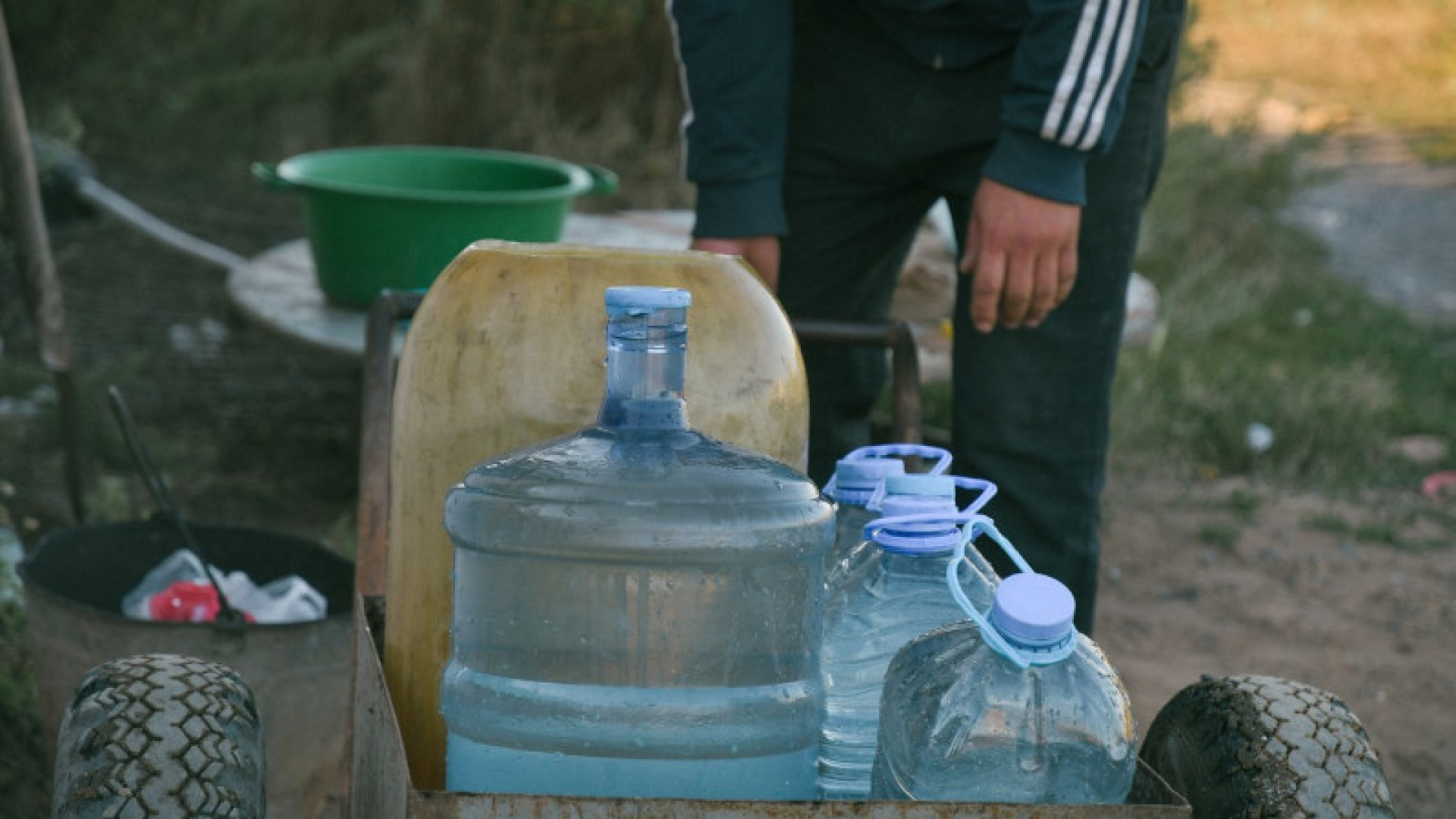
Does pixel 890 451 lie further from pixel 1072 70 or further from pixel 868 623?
pixel 1072 70

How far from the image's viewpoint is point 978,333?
254 cm

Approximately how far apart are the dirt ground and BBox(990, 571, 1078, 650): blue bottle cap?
2132mm

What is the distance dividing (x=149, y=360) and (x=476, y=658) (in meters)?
4.13

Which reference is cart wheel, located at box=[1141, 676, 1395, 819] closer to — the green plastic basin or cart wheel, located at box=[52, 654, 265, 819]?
cart wheel, located at box=[52, 654, 265, 819]

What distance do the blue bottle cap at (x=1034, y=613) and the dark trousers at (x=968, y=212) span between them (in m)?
1.17

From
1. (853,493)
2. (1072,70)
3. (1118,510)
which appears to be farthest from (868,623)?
(1118,510)

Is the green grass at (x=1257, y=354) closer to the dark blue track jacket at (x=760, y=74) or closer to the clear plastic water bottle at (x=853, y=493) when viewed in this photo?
the dark blue track jacket at (x=760, y=74)

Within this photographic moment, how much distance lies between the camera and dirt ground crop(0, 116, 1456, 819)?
388cm

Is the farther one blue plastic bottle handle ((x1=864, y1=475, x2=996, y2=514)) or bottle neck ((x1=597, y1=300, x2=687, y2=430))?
blue plastic bottle handle ((x1=864, y1=475, x2=996, y2=514))

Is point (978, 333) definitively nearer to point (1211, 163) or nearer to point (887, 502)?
point (887, 502)

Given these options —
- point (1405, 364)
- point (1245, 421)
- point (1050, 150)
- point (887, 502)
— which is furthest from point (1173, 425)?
point (887, 502)

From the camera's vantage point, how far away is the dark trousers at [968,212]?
8.05 ft

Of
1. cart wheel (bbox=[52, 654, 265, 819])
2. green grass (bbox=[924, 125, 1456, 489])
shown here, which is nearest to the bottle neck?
cart wheel (bbox=[52, 654, 265, 819])

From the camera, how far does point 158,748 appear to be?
4.76 ft
